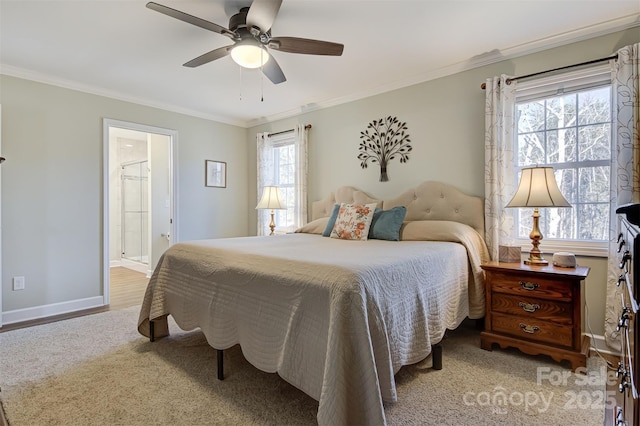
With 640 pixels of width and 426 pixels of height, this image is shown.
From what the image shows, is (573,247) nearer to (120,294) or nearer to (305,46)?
(305,46)

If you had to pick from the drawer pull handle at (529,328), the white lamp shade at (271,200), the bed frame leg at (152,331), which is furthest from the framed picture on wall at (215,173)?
the drawer pull handle at (529,328)

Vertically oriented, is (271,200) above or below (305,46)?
below

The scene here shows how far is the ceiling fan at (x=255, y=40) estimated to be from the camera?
1894 millimetres

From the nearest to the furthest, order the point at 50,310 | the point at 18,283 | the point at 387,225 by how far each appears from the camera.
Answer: the point at 387,225
the point at 18,283
the point at 50,310

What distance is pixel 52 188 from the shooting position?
3391mm

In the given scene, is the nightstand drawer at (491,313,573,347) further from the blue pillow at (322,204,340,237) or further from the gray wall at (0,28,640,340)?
the blue pillow at (322,204,340,237)

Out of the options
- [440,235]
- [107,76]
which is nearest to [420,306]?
[440,235]

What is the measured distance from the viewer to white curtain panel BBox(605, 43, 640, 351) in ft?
7.26

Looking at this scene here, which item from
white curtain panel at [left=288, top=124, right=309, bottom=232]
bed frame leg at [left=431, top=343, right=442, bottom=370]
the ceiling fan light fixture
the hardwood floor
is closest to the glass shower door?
the hardwood floor

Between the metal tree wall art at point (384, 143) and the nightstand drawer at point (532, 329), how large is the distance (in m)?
1.82

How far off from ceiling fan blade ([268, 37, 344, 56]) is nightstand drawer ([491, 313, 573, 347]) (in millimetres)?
2250

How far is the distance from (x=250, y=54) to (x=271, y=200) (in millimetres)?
2243

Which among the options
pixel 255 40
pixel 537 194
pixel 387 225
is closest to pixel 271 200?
pixel 387 225

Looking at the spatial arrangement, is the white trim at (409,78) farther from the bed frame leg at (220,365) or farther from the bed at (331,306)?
the bed frame leg at (220,365)
